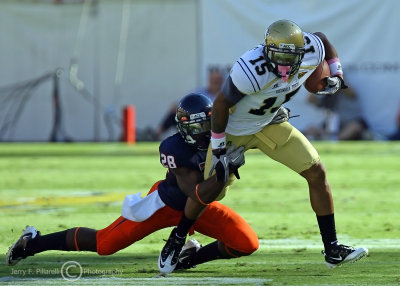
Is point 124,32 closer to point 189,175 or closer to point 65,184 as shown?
point 65,184

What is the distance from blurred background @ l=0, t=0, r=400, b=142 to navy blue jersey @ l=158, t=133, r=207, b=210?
11.4 meters

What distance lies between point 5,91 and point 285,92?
1350 centimetres

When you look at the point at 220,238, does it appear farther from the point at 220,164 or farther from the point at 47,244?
the point at 47,244

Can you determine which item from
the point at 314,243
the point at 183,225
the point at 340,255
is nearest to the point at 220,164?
the point at 183,225

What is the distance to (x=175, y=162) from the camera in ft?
17.5

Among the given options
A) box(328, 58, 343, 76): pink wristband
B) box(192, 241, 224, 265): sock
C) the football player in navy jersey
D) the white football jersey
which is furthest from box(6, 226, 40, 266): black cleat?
box(328, 58, 343, 76): pink wristband

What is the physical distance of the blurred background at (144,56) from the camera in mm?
16938

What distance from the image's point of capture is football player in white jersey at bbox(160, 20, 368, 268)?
17.3 ft

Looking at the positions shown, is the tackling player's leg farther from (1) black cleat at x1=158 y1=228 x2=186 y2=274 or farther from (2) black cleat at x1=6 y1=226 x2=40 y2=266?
(2) black cleat at x1=6 y1=226 x2=40 y2=266

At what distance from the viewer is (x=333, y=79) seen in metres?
5.72

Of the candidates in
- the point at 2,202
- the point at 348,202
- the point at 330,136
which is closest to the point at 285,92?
the point at 348,202

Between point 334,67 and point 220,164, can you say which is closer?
point 220,164

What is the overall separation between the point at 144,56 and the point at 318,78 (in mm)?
12191

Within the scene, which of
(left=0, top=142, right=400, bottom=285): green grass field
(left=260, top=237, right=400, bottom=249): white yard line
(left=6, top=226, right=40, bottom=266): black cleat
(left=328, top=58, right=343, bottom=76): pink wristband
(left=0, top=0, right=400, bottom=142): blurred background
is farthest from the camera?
(left=0, top=0, right=400, bottom=142): blurred background
